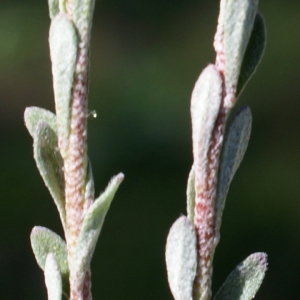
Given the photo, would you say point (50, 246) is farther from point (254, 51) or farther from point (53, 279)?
Answer: point (254, 51)

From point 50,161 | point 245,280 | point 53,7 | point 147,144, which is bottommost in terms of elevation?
point 245,280

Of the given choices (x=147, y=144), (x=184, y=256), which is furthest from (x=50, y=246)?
(x=147, y=144)

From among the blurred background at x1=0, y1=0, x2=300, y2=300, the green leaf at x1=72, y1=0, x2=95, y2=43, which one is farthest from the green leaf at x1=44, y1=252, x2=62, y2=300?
the blurred background at x1=0, y1=0, x2=300, y2=300

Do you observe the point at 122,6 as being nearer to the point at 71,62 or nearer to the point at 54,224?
the point at 54,224

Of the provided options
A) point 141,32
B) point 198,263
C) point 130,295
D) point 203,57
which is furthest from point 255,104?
point 198,263

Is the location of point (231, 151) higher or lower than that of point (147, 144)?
lower

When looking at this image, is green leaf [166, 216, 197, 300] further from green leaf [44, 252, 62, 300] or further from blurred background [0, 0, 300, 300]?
blurred background [0, 0, 300, 300]
